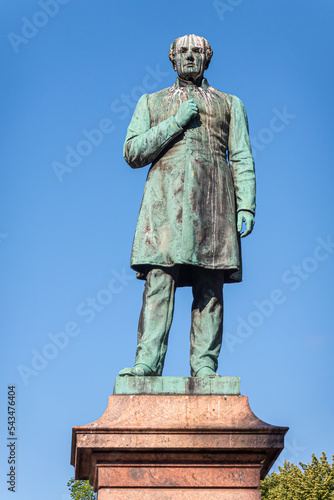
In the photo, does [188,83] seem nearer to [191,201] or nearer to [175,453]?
[191,201]

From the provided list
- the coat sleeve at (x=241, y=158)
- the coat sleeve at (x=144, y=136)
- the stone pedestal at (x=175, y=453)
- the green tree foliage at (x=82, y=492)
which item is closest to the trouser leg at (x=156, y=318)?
the stone pedestal at (x=175, y=453)

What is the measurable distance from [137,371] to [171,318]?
746 mm

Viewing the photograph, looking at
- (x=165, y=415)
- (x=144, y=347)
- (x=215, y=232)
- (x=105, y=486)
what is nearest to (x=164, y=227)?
(x=215, y=232)

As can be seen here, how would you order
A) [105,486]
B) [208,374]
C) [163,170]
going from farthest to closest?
[163,170], [208,374], [105,486]

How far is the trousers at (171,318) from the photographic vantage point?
10.4 metres

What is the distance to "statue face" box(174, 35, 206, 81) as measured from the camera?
37.0 feet

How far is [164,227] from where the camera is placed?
10719 millimetres

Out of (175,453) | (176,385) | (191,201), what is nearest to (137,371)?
(176,385)

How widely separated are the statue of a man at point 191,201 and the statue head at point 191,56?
1 centimetres

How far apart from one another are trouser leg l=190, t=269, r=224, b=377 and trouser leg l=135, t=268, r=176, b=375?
316mm

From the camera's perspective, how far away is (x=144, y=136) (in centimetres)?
1101

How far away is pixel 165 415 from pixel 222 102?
367 centimetres

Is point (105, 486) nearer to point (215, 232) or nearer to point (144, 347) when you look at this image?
point (144, 347)

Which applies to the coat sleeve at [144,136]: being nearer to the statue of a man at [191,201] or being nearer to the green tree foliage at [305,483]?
the statue of a man at [191,201]
